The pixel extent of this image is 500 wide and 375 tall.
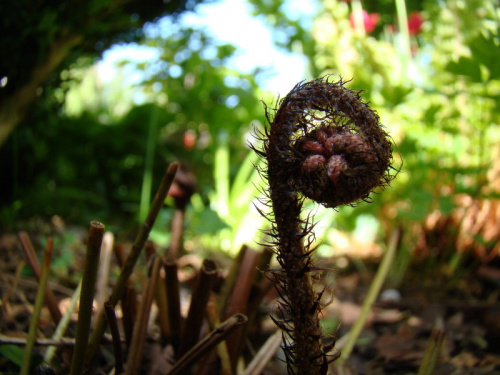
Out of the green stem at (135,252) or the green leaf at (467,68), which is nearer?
the green stem at (135,252)

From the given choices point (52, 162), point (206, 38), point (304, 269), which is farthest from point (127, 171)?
point (304, 269)

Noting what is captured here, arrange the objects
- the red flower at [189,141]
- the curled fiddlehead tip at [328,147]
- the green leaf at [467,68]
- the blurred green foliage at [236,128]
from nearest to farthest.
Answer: the curled fiddlehead tip at [328,147] → the green leaf at [467,68] → the blurred green foliage at [236,128] → the red flower at [189,141]

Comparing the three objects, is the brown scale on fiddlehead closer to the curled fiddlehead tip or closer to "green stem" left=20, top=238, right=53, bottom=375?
the curled fiddlehead tip

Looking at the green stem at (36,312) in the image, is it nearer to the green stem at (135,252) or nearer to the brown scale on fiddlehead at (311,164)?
the green stem at (135,252)

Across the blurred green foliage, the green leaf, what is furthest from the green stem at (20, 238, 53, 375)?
the green leaf

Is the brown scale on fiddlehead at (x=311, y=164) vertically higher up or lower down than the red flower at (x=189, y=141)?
lower down

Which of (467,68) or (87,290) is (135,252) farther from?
(467,68)

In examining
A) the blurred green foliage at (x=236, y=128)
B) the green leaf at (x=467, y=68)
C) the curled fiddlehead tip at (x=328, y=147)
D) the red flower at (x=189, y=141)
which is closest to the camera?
the curled fiddlehead tip at (x=328, y=147)

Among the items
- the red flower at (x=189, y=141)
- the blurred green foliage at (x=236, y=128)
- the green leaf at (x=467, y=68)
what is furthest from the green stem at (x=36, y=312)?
the red flower at (x=189, y=141)

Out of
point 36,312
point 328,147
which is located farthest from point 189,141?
point 328,147
